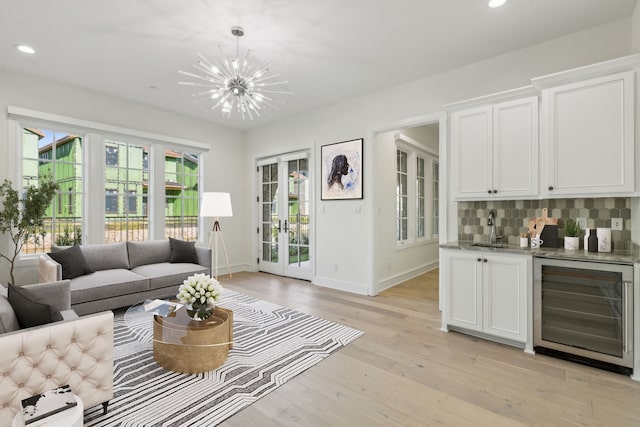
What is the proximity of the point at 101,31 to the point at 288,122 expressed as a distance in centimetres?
304

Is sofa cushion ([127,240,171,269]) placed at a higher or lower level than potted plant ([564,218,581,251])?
lower

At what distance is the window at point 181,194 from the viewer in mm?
5199

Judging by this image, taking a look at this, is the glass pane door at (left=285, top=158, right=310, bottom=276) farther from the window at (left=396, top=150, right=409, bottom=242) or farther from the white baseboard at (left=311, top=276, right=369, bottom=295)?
the window at (left=396, top=150, right=409, bottom=242)

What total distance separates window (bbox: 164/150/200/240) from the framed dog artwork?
250 cm

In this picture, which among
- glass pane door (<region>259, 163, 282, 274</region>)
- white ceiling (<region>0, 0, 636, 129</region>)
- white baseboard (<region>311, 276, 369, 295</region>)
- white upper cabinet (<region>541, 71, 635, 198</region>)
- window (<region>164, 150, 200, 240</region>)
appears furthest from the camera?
glass pane door (<region>259, 163, 282, 274</region>)

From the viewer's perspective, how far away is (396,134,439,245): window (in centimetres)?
535

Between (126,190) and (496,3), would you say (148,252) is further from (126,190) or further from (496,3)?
(496,3)

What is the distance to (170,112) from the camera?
16.8ft

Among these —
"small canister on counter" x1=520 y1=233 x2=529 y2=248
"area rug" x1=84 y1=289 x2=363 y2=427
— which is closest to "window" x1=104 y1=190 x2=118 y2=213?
"area rug" x1=84 y1=289 x2=363 y2=427

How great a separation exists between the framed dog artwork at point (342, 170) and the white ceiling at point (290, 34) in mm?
1010

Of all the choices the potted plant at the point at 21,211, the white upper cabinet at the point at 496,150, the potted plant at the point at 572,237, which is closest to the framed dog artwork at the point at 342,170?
the white upper cabinet at the point at 496,150

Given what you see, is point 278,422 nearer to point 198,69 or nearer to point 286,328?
point 286,328

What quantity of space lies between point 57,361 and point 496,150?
3.78 metres

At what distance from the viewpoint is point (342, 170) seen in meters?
4.66
